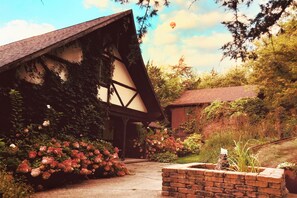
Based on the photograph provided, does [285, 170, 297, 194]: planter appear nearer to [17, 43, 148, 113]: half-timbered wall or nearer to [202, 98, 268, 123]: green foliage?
[17, 43, 148, 113]: half-timbered wall

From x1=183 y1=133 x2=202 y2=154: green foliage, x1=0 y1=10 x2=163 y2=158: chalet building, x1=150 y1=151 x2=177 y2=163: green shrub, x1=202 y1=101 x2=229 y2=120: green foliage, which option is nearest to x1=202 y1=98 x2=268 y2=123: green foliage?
x1=202 y1=101 x2=229 y2=120: green foliage

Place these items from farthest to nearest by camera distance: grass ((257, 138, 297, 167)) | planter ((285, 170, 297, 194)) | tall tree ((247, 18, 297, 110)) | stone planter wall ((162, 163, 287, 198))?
tall tree ((247, 18, 297, 110)) < grass ((257, 138, 297, 167)) < planter ((285, 170, 297, 194)) < stone planter wall ((162, 163, 287, 198))

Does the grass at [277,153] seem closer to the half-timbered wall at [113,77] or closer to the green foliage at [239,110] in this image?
the half-timbered wall at [113,77]

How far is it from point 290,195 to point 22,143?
552 cm

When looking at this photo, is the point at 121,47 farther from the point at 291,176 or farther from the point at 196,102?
the point at 196,102

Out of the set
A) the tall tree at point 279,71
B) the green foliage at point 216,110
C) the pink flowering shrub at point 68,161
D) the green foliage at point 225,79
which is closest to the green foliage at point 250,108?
the green foliage at point 216,110

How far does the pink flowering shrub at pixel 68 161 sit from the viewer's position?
5617 millimetres

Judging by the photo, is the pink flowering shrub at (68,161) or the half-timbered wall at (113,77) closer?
the pink flowering shrub at (68,161)

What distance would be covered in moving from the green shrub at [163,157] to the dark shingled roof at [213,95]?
31.9 ft

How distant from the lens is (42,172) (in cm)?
558

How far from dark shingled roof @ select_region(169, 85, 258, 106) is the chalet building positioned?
10369 mm

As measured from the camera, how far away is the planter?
5.23 metres

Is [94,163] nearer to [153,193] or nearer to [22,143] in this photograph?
[22,143]

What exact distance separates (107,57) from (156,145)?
590cm
